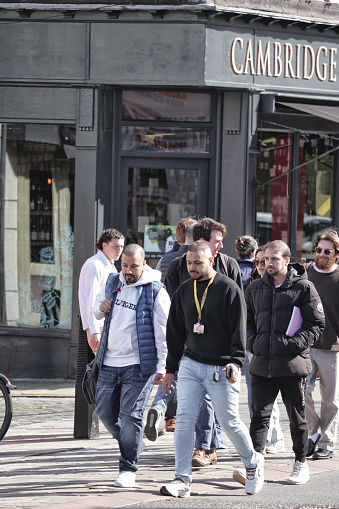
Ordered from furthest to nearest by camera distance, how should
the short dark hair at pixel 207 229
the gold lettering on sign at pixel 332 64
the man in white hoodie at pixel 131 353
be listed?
the gold lettering on sign at pixel 332 64 < the short dark hair at pixel 207 229 < the man in white hoodie at pixel 131 353

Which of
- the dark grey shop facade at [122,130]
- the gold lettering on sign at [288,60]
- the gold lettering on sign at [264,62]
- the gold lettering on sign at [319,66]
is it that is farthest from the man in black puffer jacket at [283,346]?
the gold lettering on sign at [319,66]

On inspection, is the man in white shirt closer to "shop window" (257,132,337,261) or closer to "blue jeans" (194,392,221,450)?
"blue jeans" (194,392,221,450)

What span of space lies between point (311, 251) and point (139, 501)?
27.5 feet

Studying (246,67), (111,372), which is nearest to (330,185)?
(246,67)

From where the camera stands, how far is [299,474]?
304 inches

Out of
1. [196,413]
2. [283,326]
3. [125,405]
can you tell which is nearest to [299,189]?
[283,326]

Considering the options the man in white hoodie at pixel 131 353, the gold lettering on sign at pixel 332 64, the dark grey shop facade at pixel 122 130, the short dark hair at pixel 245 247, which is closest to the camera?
the man in white hoodie at pixel 131 353

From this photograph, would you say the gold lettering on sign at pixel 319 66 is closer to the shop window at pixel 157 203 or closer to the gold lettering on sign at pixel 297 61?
the gold lettering on sign at pixel 297 61

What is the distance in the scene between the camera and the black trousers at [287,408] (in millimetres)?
7766

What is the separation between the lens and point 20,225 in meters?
14.0

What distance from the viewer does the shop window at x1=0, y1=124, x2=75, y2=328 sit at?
45.6 feet

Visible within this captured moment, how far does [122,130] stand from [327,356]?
19.4 feet

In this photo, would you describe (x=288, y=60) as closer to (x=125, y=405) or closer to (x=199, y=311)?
(x=199, y=311)

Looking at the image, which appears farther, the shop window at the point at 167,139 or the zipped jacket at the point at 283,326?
the shop window at the point at 167,139
